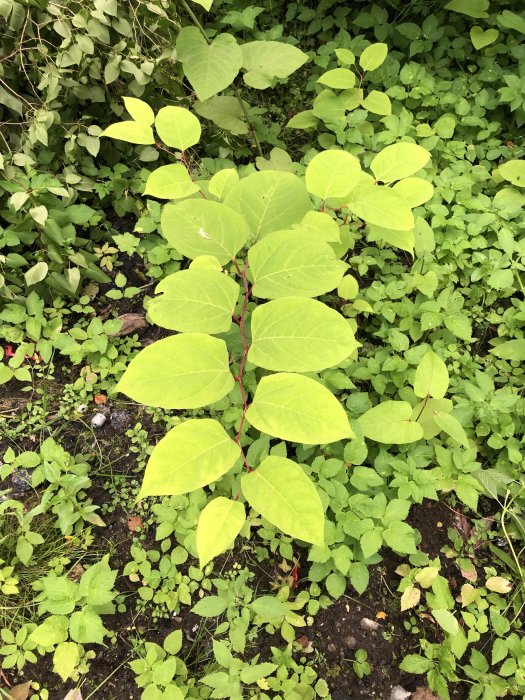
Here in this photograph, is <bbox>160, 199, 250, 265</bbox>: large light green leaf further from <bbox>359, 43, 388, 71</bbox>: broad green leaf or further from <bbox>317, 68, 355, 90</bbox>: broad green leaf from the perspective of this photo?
<bbox>359, 43, 388, 71</bbox>: broad green leaf

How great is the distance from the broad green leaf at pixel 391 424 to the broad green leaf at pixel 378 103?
5.31 feet

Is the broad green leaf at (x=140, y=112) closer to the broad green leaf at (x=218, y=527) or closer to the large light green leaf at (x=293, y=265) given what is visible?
the large light green leaf at (x=293, y=265)

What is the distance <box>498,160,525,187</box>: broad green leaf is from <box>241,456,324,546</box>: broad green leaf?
6.92 feet

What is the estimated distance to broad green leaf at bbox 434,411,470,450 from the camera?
5.68ft

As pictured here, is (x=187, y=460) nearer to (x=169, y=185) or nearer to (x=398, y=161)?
(x=169, y=185)

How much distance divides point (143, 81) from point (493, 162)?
190 centimetres

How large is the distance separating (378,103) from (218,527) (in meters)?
2.32

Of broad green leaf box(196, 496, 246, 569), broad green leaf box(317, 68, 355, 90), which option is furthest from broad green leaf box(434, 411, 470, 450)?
broad green leaf box(317, 68, 355, 90)

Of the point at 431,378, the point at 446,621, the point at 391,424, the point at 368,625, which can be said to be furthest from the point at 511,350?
the point at 368,625

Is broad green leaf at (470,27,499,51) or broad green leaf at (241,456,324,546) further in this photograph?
broad green leaf at (470,27,499,51)

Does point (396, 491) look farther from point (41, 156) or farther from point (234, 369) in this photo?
point (41, 156)

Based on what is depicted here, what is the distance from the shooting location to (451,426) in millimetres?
1746

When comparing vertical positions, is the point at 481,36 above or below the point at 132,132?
above

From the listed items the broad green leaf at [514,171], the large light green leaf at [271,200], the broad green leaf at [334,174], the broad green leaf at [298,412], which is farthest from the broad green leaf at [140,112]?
the broad green leaf at [514,171]
